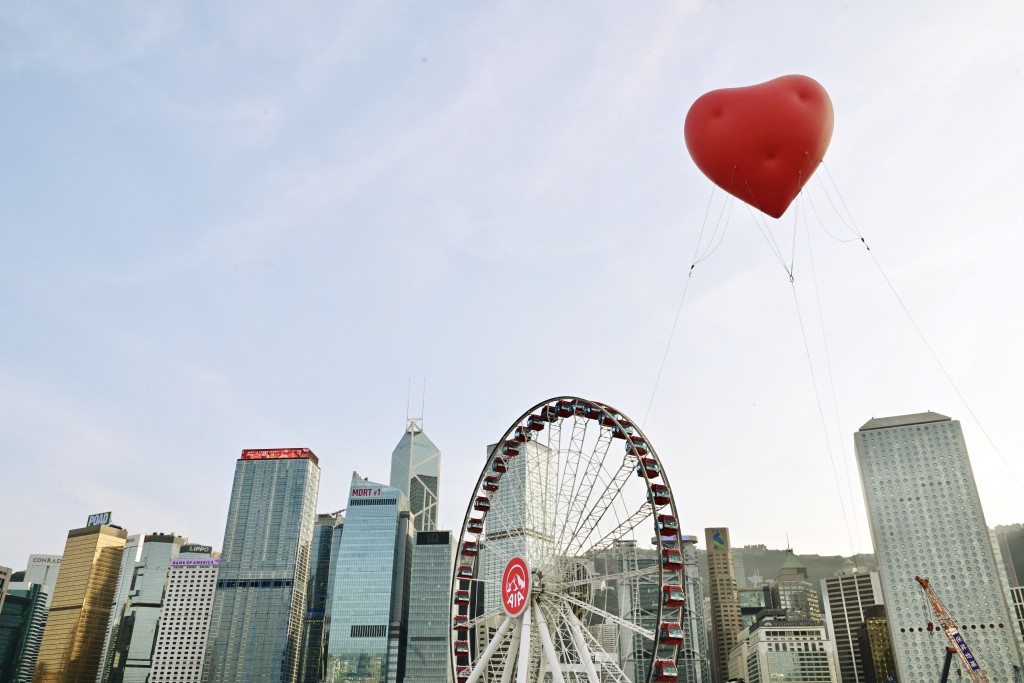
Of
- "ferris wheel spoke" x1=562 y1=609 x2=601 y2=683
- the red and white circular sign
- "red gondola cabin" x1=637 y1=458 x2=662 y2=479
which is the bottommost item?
"ferris wheel spoke" x1=562 y1=609 x2=601 y2=683

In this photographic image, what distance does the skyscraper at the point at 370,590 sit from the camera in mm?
154125

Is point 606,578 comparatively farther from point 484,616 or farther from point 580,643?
point 484,616

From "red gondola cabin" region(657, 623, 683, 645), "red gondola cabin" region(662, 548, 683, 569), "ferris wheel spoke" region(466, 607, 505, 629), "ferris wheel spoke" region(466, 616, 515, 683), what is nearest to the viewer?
"red gondola cabin" region(657, 623, 683, 645)

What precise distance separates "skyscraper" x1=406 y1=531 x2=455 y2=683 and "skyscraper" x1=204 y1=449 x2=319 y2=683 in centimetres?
3535

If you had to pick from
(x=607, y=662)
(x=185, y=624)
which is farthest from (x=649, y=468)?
(x=185, y=624)

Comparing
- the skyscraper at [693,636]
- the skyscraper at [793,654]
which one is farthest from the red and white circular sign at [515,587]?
the skyscraper at [793,654]

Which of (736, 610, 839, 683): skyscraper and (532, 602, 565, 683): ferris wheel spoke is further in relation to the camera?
(736, 610, 839, 683): skyscraper

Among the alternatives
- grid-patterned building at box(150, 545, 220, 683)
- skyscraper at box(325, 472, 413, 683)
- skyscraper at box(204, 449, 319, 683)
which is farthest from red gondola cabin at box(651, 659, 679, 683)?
grid-patterned building at box(150, 545, 220, 683)

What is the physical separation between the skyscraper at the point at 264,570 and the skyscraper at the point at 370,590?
18.0m

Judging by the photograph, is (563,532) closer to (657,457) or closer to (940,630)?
(657,457)

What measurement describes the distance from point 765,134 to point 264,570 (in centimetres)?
17443

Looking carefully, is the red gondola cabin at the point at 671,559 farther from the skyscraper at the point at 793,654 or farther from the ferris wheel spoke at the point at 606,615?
the skyscraper at the point at 793,654

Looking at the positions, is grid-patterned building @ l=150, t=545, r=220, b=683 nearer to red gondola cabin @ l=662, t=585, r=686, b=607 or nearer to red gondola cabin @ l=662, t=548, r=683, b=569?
red gondola cabin @ l=662, t=548, r=683, b=569

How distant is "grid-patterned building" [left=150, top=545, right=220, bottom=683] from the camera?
18375 centimetres
